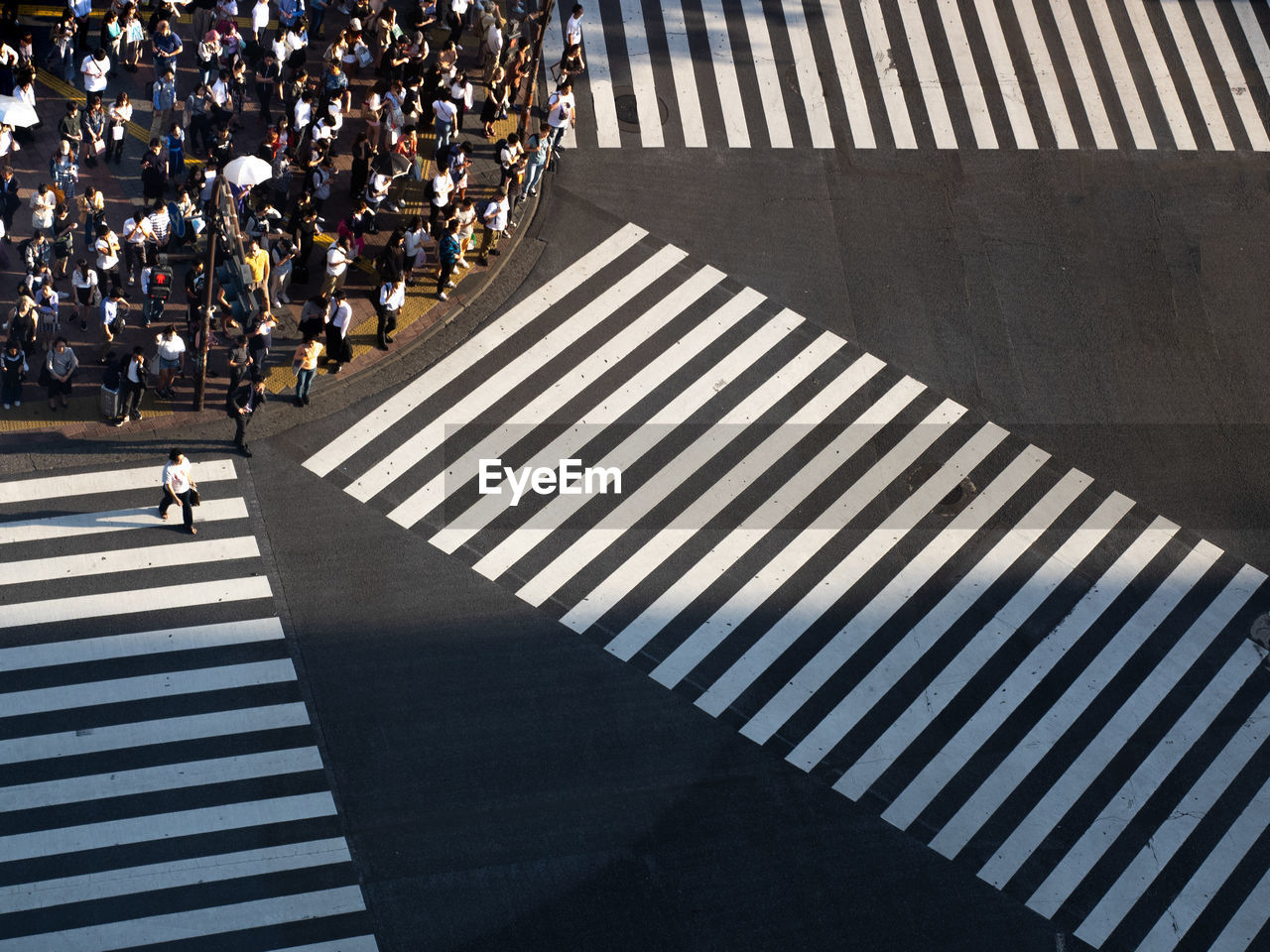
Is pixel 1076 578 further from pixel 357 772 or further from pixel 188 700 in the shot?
pixel 188 700

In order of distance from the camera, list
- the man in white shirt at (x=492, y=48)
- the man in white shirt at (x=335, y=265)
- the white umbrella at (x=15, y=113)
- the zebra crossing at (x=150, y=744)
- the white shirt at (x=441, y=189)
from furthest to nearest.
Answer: the man in white shirt at (x=492, y=48)
the white shirt at (x=441, y=189)
the man in white shirt at (x=335, y=265)
the white umbrella at (x=15, y=113)
the zebra crossing at (x=150, y=744)

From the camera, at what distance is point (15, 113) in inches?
1016

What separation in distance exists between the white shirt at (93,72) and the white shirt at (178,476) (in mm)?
8724

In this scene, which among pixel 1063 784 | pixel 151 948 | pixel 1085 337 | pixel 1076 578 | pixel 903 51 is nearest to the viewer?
pixel 151 948

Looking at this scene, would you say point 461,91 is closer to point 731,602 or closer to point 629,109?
point 629,109

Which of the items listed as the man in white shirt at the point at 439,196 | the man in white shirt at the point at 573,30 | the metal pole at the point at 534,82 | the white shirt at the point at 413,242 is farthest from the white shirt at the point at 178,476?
the man in white shirt at the point at 573,30

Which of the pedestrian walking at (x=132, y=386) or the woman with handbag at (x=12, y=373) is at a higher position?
the woman with handbag at (x=12, y=373)

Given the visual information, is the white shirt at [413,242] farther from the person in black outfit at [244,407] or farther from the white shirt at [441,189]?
the person in black outfit at [244,407]

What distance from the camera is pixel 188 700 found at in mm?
23609

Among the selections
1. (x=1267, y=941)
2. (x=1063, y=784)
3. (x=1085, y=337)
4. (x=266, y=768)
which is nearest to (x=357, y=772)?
(x=266, y=768)

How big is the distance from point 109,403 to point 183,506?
95.9 inches

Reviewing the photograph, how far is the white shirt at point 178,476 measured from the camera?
24.4 metres

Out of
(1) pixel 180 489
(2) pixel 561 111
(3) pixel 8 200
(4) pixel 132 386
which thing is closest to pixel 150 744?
(1) pixel 180 489

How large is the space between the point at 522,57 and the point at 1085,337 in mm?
12520
